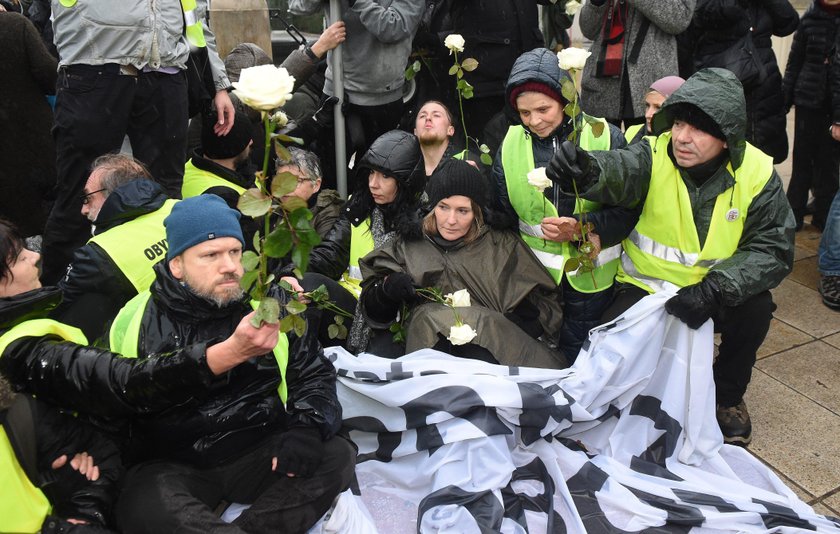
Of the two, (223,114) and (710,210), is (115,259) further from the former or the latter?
(710,210)

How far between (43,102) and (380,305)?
291 cm

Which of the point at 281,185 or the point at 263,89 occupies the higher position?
the point at 263,89

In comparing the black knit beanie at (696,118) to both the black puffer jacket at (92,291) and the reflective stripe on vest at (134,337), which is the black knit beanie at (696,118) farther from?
the black puffer jacket at (92,291)

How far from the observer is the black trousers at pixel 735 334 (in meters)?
3.31

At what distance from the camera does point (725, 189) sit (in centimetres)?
321

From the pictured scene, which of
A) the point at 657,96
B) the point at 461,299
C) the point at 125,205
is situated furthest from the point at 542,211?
the point at 125,205

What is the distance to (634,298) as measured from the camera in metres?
3.49

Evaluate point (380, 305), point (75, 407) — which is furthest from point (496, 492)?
point (75, 407)

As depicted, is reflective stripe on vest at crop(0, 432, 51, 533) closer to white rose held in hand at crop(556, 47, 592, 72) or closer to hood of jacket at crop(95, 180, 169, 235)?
hood of jacket at crop(95, 180, 169, 235)

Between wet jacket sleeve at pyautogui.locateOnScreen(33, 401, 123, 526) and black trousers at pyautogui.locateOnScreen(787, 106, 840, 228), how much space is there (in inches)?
190

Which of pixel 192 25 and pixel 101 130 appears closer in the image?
pixel 101 130

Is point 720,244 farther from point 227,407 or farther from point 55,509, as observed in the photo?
point 55,509

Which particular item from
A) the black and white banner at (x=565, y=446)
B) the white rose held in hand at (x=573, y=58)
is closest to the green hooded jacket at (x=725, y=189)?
the black and white banner at (x=565, y=446)

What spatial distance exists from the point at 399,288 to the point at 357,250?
58 cm
